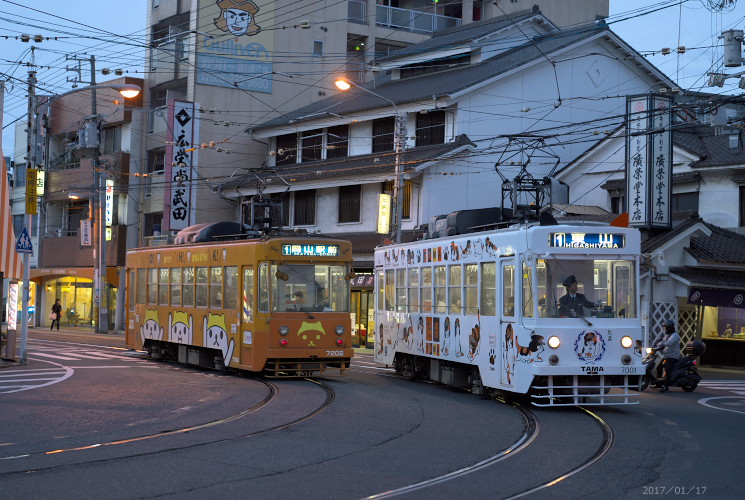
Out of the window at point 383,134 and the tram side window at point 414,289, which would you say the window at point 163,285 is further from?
the window at point 383,134

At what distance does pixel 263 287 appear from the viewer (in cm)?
2117

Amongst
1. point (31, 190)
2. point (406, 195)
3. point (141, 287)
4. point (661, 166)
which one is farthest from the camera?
point (406, 195)

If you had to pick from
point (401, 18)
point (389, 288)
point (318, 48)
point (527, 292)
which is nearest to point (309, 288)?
point (389, 288)

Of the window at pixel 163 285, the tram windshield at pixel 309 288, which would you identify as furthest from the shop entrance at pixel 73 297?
the tram windshield at pixel 309 288

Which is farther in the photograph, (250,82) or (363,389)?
(250,82)

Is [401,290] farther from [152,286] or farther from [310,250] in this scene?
[152,286]

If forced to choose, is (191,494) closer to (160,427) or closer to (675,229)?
(160,427)

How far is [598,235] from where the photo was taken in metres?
16.5

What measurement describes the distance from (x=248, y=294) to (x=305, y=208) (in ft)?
68.9

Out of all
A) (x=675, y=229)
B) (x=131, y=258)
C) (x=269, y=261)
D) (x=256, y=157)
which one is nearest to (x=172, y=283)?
(x=131, y=258)

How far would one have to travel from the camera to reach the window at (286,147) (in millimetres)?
44406

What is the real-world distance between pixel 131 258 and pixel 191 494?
20737 mm

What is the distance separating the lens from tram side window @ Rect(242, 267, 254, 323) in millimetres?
21422
